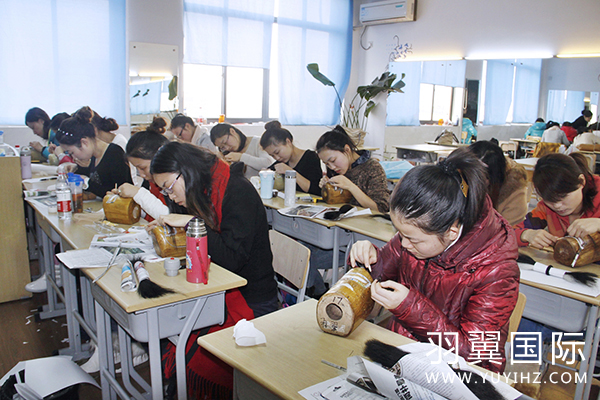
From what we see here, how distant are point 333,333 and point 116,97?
4913 millimetres

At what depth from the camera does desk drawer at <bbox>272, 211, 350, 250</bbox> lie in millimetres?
2766

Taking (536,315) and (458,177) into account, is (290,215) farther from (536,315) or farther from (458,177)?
(458,177)

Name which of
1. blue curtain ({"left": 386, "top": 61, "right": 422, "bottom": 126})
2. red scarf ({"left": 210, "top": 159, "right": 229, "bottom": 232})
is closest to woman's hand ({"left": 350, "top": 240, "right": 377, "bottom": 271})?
red scarf ({"left": 210, "top": 159, "right": 229, "bottom": 232})

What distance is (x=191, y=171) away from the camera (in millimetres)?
1772

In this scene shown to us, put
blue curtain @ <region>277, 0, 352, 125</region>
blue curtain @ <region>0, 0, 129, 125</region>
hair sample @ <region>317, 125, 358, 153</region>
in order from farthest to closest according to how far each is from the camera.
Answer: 1. blue curtain @ <region>277, 0, 352, 125</region>
2. blue curtain @ <region>0, 0, 129, 125</region>
3. hair sample @ <region>317, 125, 358, 153</region>

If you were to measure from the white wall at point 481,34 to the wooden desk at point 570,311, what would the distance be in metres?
4.06

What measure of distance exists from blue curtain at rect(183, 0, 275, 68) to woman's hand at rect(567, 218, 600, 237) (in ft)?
16.1

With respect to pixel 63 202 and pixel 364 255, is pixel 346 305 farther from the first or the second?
pixel 63 202

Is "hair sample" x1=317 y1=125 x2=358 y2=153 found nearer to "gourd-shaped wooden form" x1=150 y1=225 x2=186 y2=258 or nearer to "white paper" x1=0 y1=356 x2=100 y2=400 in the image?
"gourd-shaped wooden form" x1=150 y1=225 x2=186 y2=258

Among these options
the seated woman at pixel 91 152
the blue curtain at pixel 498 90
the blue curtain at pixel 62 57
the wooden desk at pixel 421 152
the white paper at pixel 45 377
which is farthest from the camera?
the wooden desk at pixel 421 152

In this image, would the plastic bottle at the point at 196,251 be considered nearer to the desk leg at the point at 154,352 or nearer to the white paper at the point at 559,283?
the desk leg at the point at 154,352

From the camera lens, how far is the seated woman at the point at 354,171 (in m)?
2.99

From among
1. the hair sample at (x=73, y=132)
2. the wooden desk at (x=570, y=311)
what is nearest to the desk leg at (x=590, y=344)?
the wooden desk at (x=570, y=311)

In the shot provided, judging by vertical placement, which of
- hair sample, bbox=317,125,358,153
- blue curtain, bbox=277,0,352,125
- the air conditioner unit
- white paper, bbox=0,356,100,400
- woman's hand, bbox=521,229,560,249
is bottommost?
white paper, bbox=0,356,100,400
